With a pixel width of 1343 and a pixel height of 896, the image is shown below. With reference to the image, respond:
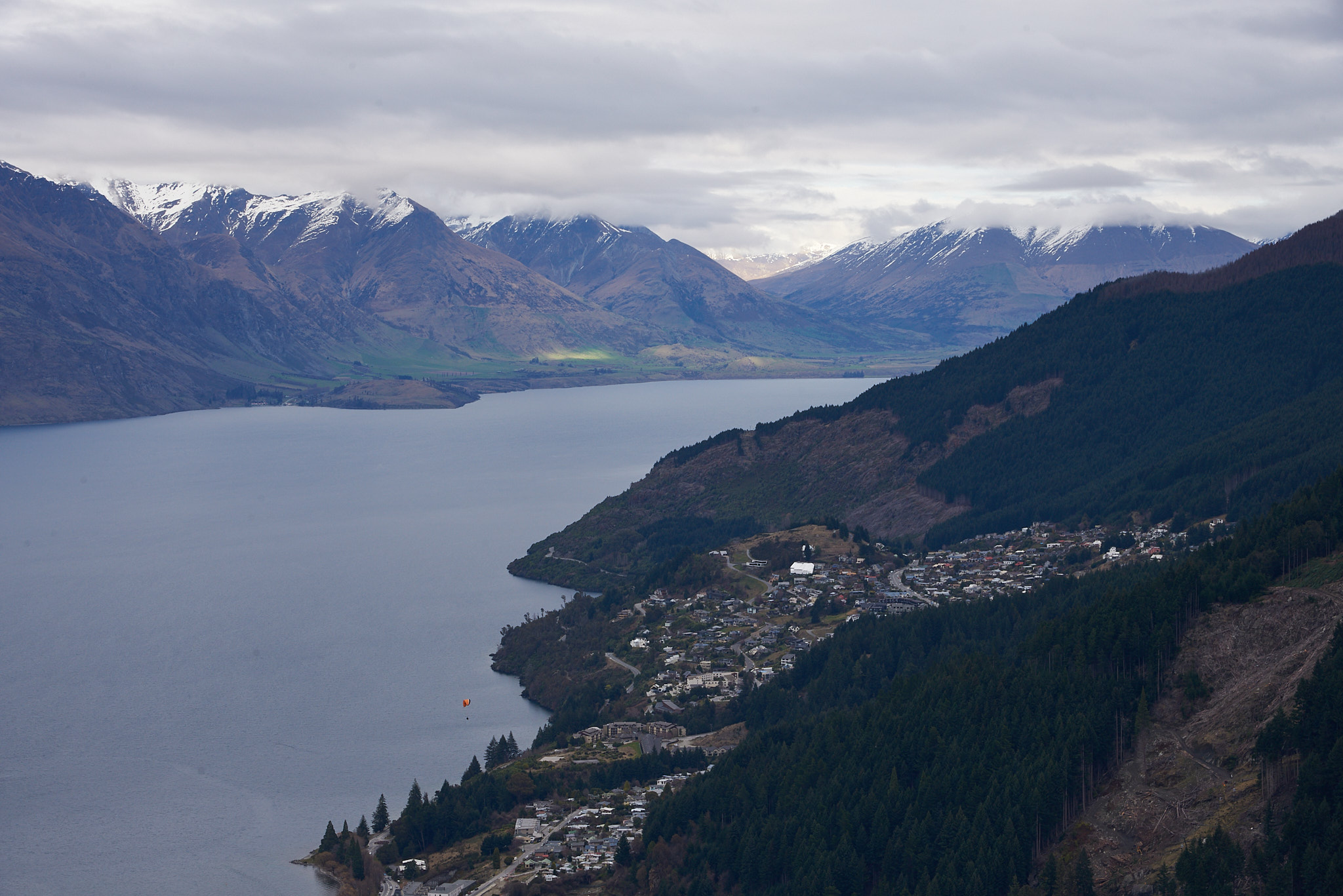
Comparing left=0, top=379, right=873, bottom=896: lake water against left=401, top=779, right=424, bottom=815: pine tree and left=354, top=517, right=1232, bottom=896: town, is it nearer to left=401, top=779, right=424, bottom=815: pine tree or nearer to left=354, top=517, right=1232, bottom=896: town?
left=401, top=779, right=424, bottom=815: pine tree

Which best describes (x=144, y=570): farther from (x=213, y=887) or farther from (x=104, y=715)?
(x=213, y=887)

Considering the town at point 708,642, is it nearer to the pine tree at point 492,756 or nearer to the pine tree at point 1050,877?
the pine tree at point 492,756

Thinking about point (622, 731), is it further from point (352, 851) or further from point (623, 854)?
point (352, 851)

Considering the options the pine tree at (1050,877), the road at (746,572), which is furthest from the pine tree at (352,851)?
the road at (746,572)

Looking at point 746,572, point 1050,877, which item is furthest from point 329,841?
point 746,572

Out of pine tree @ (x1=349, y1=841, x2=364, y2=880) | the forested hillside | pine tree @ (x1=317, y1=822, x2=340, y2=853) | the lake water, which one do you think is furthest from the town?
the lake water

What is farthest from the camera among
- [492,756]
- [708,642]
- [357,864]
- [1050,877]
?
[708,642]

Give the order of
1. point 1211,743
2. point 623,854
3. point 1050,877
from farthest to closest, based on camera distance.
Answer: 1. point 623,854
2. point 1211,743
3. point 1050,877
